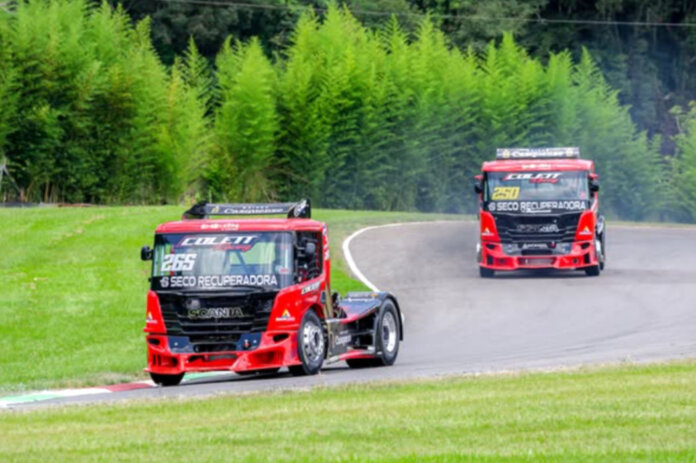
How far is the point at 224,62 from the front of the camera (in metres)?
58.1

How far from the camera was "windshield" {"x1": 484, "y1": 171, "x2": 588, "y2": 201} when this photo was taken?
31203mm

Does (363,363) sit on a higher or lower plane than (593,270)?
higher

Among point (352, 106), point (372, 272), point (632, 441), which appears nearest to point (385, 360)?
point (632, 441)

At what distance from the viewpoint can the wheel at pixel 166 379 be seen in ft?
57.3

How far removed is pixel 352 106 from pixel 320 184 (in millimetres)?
3373

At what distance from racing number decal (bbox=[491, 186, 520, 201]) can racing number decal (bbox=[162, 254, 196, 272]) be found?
49.9 ft

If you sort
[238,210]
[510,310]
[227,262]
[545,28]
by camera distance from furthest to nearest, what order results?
[545,28]
[510,310]
[238,210]
[227,262]

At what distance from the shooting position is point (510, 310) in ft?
84.8

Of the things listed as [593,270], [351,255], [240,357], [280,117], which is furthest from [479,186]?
[280,117]

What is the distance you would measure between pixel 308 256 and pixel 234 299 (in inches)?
46.0

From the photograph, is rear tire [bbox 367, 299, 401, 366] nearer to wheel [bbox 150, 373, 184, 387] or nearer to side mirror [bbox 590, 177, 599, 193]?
wheel [bbox 150, 373, 184, 387]

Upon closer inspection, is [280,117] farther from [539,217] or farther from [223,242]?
[223,242]

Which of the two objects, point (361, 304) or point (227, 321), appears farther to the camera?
point (361, 304)

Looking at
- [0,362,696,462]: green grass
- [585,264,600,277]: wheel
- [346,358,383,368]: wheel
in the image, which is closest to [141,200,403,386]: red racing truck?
[346,358,383,368]: wheel
